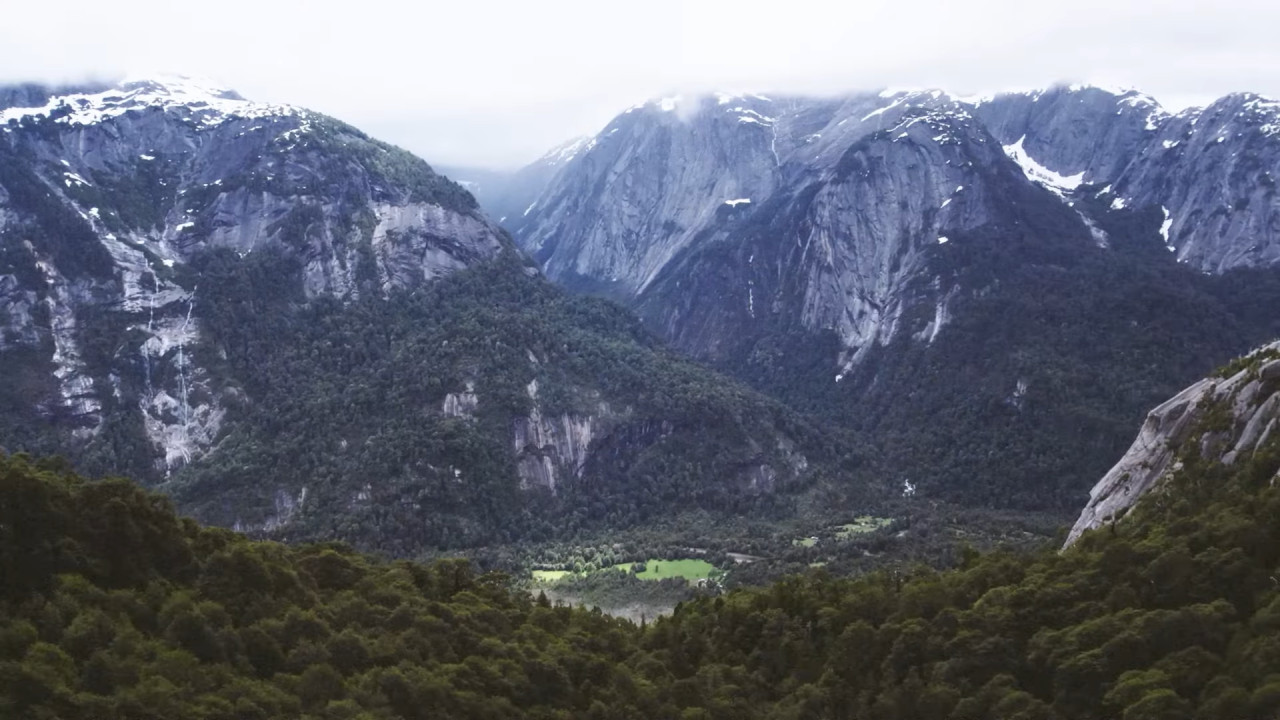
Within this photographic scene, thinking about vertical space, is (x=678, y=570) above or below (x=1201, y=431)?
below

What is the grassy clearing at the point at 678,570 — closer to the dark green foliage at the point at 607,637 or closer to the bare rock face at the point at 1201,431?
the bare rock face at the point at 1201,431

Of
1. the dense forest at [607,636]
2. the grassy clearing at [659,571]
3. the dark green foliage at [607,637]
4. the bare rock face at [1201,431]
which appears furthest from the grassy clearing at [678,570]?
the dark green foliage at [607,637]

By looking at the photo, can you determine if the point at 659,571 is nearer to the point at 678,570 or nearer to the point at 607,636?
the point at 678,570

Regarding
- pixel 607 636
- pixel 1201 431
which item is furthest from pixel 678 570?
pixel 1201 431

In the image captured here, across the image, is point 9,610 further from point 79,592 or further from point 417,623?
point 417,623

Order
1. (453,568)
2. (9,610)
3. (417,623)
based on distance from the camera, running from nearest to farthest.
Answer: (9,610) < (417,623) < (453,568)

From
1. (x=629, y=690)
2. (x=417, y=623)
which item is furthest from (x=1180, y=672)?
(x=417, y=623)
